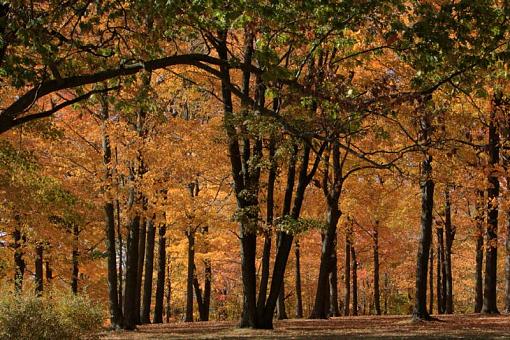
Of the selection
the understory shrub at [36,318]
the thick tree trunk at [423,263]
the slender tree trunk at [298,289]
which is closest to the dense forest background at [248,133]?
the thick tree trunk at [423,263]

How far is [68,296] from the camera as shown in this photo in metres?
11.1

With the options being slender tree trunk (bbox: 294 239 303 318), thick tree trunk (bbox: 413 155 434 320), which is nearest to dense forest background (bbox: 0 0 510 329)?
thick tree trunk (bbox: 413 155 434 320)

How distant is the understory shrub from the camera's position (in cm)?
905

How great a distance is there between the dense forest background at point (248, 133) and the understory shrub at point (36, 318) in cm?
113

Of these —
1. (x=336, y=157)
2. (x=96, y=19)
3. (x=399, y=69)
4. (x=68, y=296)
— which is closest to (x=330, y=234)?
(x=336, y=157)

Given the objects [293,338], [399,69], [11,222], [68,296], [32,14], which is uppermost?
[399,69]

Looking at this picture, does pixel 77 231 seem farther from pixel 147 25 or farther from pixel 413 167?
pixel 147 25

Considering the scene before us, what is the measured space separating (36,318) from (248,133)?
5420 mm

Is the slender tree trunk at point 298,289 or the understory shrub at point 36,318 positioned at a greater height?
the understory shrub at point 36,318

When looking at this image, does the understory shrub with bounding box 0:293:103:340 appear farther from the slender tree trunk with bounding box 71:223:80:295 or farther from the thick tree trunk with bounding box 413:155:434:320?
the slender tree trunk with bounding box 71:223:80:295

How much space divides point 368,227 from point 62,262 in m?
17.0

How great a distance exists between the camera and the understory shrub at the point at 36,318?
9.05 m

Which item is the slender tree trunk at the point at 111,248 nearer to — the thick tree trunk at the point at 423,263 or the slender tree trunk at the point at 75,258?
the slender tree trunk at the point at 75,258

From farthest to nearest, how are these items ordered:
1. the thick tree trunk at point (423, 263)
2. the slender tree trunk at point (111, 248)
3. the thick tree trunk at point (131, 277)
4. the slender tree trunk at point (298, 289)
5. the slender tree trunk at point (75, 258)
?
1. the slender tree trunk at point (298, 289)
2. the slender tree trunk at point (75, 258)
3. the slender tree trunk at point (111, 248)
4. the thick tree trunk at point (131, 277)
5. the thick tree trunk at point (423, 263)
